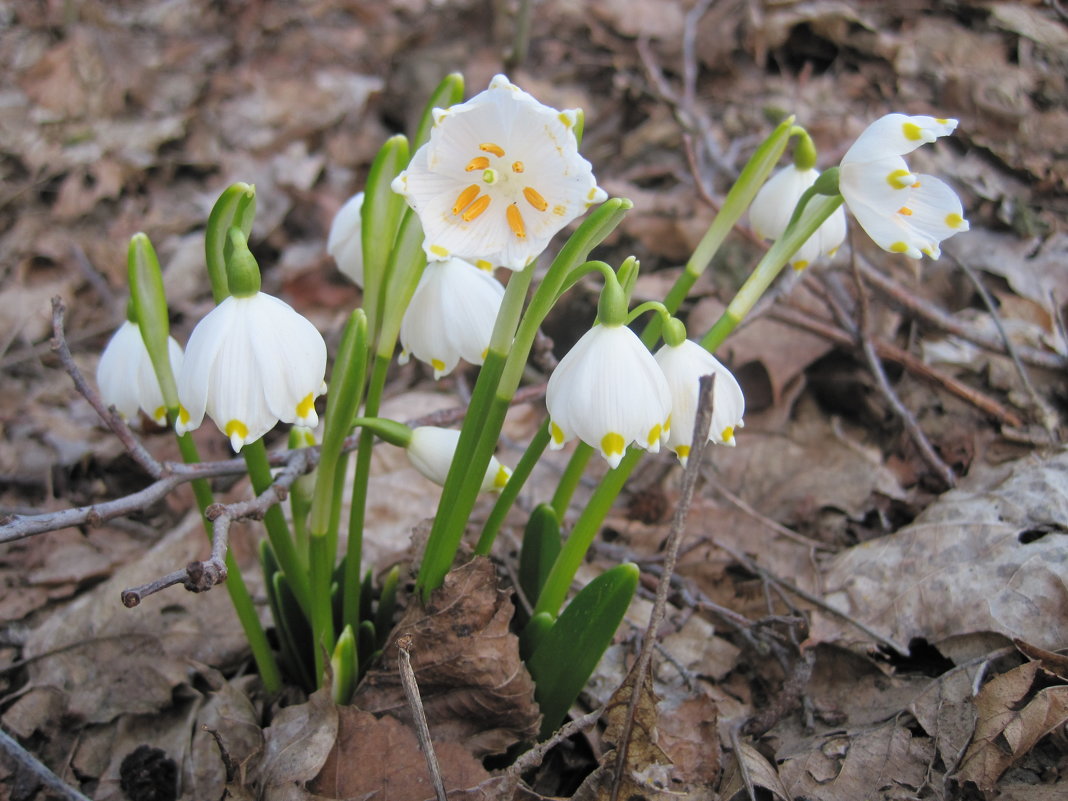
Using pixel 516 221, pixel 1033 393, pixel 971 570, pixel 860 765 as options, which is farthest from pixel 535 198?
pixel 1033 393

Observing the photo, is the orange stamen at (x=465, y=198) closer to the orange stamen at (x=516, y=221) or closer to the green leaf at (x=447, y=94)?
the orange stamen at (x=516, y=221)

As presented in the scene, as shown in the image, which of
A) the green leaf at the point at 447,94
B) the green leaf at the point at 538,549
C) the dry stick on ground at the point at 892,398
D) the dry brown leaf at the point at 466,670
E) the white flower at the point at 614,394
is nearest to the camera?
the white flower at the point at 614,394

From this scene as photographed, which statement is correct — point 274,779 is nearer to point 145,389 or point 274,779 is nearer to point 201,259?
point 145,389

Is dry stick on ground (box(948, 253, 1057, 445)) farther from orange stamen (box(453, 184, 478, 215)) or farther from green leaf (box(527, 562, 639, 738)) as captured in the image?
orange stamen (box(453, 184, 478, 215))

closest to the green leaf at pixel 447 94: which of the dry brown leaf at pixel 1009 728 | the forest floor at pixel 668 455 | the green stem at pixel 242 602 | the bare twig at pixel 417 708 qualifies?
the green stem at pixel 242 602

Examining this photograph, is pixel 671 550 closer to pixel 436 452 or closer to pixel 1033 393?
pixel 436 452

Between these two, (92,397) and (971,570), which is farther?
(971,570)
